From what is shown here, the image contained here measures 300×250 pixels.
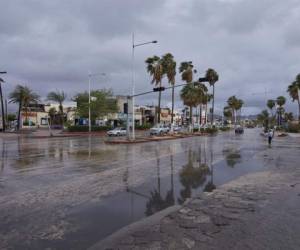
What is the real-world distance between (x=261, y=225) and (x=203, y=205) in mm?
1982

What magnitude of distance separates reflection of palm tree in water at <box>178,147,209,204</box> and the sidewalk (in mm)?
609

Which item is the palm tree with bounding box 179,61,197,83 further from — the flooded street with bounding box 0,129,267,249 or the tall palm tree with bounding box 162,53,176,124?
the flooded street with bounding box 0,129,267,249

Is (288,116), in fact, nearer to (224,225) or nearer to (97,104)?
(97,104)

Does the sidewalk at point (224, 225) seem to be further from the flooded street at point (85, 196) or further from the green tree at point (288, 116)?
the green tree at point (288, 116)

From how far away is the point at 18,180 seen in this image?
12805 millimetres

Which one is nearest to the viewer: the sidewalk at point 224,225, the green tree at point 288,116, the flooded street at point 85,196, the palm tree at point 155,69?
the sidewalk at point 224,225

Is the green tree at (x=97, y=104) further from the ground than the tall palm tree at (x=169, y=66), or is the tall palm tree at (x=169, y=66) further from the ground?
the tall palm tree at (x=169, y=66)

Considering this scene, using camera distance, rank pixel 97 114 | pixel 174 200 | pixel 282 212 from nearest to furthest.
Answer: pixel 282 212 < pixel 174 200 < pixel 97 114

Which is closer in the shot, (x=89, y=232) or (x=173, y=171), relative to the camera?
(x=89, y=232)

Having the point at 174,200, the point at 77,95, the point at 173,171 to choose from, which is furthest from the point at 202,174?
the point at 77,95

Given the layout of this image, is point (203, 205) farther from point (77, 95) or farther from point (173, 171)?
point (77, 95)

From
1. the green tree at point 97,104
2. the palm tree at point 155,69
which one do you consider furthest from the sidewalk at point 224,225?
the green tree at point 97,104

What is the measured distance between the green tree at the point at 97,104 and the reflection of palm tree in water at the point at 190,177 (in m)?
58.5

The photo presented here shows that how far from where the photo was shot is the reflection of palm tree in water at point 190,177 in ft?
35.7
